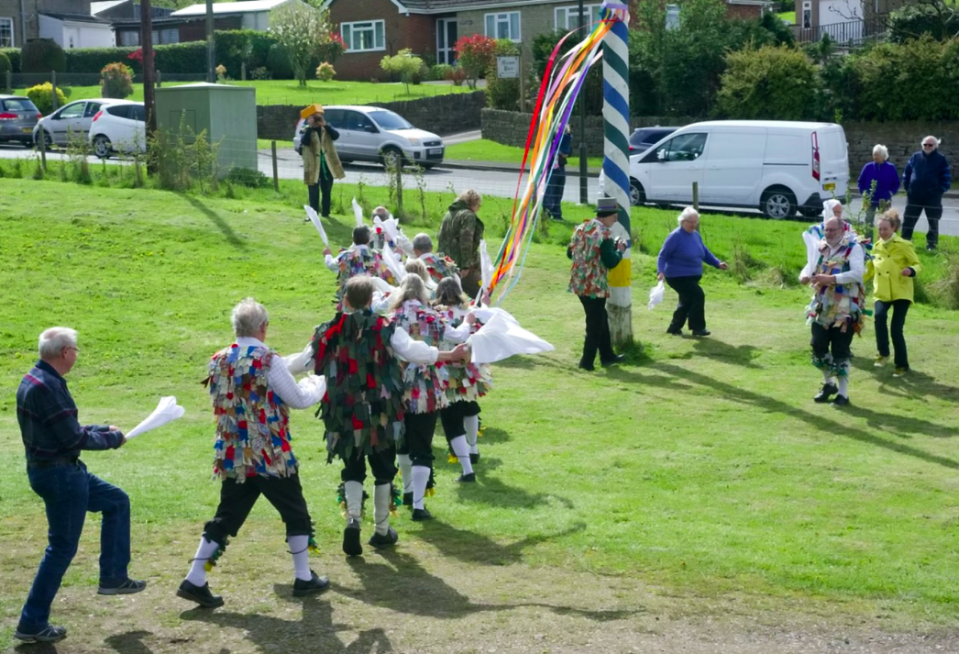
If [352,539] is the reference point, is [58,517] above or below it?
above

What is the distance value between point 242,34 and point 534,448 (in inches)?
2312

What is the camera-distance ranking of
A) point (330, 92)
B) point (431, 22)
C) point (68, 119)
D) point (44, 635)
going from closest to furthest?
point (44, 635), point (68, 119), point (330, 92), point (431, 22)

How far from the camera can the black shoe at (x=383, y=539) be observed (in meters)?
8.46

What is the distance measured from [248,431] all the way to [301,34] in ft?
184

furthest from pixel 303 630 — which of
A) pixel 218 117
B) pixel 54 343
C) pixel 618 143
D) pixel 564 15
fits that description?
pixel 564 15

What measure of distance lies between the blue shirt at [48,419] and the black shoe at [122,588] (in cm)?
87

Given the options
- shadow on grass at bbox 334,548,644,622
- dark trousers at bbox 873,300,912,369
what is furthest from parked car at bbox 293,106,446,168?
shadow on grass at bbox 334,548,644,622

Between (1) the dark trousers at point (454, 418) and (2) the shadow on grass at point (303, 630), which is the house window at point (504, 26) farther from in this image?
(2) the shadow on grass at point (303, 630)

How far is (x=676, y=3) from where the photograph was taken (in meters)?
44.3

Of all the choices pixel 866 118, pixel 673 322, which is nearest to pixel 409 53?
pixel 866 118

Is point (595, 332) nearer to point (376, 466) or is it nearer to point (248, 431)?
point (376, 466)

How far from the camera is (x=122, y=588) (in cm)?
719

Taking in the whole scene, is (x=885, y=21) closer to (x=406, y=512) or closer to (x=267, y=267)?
(x=267, y=267)

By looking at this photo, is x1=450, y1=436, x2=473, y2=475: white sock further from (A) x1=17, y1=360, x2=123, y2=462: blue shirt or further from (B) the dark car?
(B) the dark car
